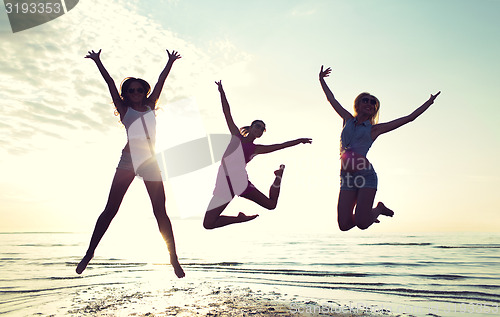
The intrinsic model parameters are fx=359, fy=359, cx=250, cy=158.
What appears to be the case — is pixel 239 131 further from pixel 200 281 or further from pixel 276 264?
pixel 276 264

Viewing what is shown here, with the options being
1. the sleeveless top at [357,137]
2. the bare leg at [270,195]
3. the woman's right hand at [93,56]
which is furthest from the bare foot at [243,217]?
the woman's right hand at [93,56]

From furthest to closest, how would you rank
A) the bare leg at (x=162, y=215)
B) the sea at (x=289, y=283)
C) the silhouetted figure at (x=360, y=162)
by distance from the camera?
the sea at (x=289, y=283) < the silhouetted figure at (x=360, y=162) < the bare leg at (x=162, y=215)

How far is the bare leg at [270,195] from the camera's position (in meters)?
7.16

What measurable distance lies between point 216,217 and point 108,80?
3.08 m

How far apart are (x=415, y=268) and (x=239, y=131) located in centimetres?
1807

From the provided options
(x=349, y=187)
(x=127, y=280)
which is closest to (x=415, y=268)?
(x=127, y=280)

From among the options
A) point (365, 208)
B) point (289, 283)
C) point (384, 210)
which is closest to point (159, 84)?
point (365, 208)

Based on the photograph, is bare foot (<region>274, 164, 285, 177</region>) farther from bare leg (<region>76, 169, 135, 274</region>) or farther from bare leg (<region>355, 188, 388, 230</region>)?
bare leg (<region>76, 169, 135, 274</region>)

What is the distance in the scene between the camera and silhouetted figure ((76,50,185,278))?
17.6 feet

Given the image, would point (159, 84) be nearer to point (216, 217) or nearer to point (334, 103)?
point (216, 217)

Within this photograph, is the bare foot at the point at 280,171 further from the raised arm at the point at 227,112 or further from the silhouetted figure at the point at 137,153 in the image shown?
the silhouetted figure at the point at 137,153

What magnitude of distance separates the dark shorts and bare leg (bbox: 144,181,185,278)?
129 inches

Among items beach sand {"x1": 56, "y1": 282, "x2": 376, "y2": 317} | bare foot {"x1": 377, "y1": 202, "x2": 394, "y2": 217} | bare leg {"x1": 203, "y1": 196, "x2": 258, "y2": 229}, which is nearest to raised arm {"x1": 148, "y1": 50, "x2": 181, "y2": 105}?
bare leg {"x1": 203, "y1": 196, "x2": 258, "y2": 229}

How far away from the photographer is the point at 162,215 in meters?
5.67
